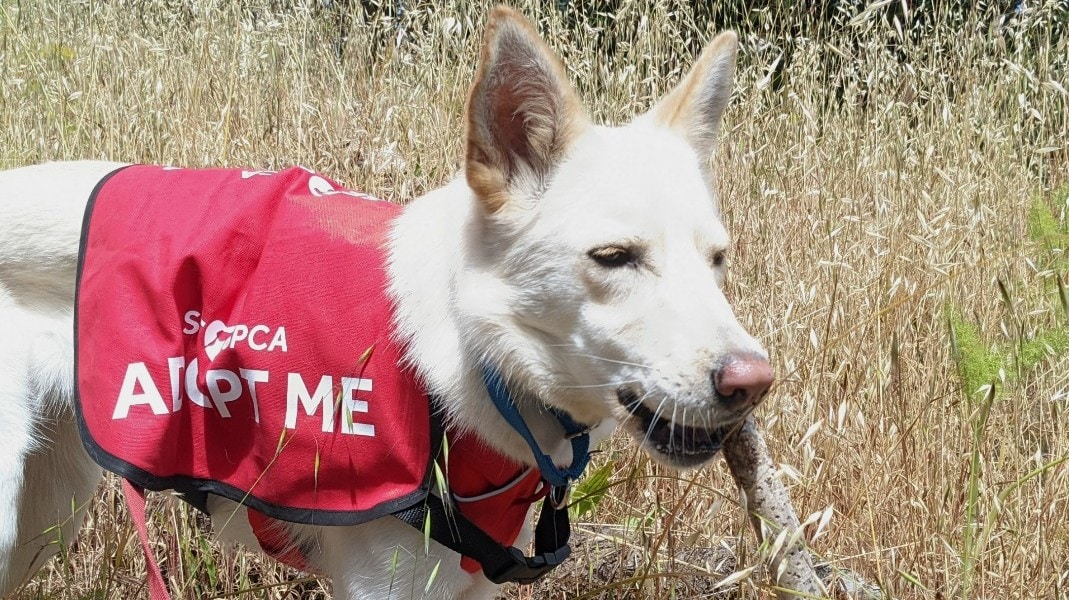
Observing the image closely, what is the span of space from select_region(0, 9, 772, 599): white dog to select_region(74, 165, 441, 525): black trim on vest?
8 centimetres

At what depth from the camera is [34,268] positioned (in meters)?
2.07

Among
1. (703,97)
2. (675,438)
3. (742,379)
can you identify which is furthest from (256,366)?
(703,97)

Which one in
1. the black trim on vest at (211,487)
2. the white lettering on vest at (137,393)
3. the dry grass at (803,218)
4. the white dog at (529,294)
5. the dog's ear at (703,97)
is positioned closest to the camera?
the white dog at (529,294)

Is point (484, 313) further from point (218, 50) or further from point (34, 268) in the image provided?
point (218, 50)

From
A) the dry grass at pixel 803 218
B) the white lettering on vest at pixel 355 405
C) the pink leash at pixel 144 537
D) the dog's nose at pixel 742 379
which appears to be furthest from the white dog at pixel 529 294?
the dry grass at pixel 803 218

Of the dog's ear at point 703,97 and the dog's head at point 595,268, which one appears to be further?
the dog's ear at point 703,97

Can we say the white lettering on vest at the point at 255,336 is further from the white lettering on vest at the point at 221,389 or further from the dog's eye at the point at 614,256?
the dog's eye at the point at 614,256

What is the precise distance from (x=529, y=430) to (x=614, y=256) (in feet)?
1.32

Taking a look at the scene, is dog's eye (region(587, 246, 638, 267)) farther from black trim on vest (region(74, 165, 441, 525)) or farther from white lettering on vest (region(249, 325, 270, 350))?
white lettering on vest (region(249, 325, 270, 350))

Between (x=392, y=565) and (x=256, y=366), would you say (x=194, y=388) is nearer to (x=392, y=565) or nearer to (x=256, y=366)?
(x=256, y=366)

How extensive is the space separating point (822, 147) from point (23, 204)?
2.88 m

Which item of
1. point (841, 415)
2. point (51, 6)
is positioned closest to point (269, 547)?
point (841, 415)

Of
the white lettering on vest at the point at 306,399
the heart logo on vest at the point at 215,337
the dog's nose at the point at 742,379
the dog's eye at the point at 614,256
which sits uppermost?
the dog's eye at the point at 614,256

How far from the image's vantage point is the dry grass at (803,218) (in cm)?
222
